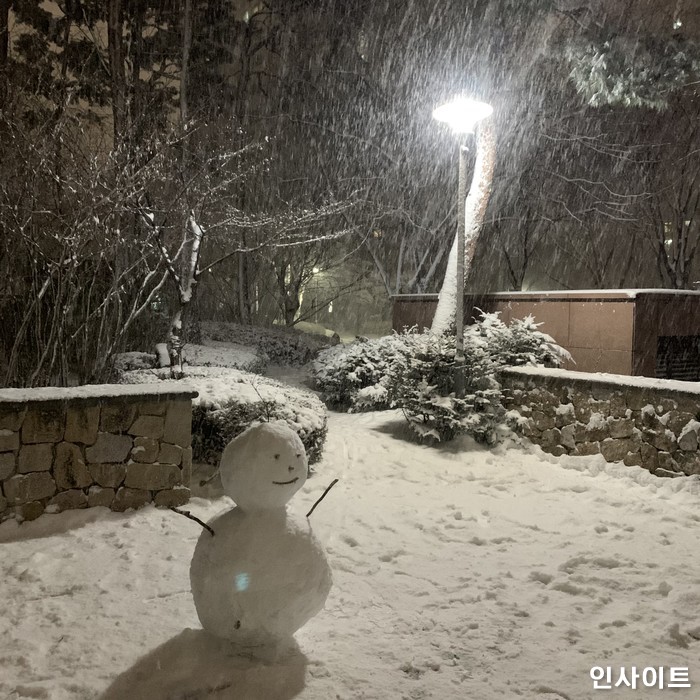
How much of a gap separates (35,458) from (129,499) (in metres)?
0.75

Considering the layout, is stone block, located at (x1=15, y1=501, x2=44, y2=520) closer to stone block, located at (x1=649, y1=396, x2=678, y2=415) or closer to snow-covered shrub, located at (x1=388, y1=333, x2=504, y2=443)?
snow-covered shrub, located at (x1=388, y1=333, x2=504, y2=443)

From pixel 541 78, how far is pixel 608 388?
9.19m

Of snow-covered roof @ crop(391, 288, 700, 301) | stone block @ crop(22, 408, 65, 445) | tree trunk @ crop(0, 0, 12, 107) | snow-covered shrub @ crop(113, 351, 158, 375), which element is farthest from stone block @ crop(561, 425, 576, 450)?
tree trunk @ crop(0, 0, 12, 107)

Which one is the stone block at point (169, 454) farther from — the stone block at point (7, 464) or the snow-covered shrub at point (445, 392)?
the snow-covered shrub at point (445, 392)

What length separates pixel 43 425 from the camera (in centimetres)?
410

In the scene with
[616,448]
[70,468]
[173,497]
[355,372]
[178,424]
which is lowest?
[173,497]

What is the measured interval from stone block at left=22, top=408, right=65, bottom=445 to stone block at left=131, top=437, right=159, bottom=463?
0.53 m

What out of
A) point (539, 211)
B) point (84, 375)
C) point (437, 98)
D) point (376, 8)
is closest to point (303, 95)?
point (376, 8)

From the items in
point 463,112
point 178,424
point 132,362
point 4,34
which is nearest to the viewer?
point 178,424

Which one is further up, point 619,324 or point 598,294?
point 598,294

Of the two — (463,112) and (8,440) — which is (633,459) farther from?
(8,440)

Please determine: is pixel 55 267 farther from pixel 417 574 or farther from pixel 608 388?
pixel 608 388

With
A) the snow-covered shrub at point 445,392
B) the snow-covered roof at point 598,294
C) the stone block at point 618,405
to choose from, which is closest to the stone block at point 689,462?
the stone block at point 618,405

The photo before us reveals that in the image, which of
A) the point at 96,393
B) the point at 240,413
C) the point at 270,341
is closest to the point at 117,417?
the point at 96,393
